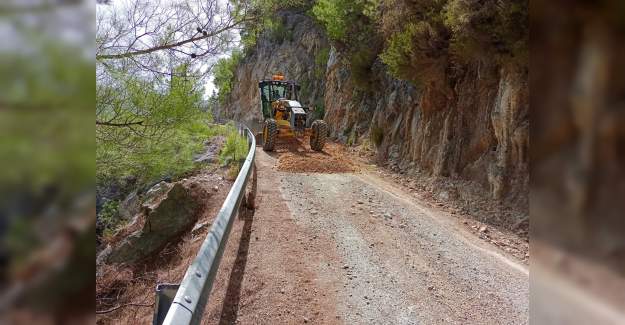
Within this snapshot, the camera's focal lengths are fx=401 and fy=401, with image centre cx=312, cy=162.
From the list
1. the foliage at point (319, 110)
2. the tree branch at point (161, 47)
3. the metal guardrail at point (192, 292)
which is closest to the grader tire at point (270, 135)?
the tree branch at point (161, 47)

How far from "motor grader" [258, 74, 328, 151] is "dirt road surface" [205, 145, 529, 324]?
4.79 metres

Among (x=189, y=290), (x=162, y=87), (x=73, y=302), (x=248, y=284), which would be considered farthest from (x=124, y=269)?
(x=73, y=302)

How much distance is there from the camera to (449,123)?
6.20 metres

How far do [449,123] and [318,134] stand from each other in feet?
12.6

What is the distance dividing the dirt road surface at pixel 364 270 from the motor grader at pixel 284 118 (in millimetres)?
4789

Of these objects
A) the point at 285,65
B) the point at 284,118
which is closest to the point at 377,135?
the point at 284,118

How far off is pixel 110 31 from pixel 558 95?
2890 millimetres

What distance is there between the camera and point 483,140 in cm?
527

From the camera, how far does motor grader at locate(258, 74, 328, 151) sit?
9273mm

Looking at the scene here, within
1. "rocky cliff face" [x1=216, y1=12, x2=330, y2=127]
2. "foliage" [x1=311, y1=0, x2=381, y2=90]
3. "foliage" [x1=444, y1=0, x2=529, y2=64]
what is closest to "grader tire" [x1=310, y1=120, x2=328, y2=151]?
"foliage" [x1=311, y1=0, x2=381, y2=90]

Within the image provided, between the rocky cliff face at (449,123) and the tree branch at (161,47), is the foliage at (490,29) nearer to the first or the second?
the rocky cliff face at (449,123)

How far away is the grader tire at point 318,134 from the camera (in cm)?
944

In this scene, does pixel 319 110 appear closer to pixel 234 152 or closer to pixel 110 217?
pixel 234 152

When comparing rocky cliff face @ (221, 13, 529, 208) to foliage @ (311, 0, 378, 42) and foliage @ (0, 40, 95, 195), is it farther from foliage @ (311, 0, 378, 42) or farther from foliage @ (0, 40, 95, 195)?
foliage @ (0, 40, 95, 195)
